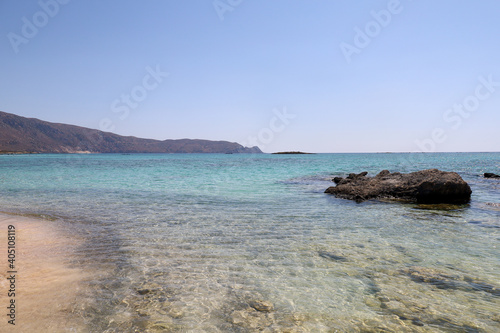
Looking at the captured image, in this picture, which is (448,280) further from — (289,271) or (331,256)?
(289,271)

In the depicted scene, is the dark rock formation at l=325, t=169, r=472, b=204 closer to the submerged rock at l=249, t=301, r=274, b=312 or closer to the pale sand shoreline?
the submerged rock at l=249, t=301, r=274, b=312

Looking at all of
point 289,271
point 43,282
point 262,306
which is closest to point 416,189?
point 289,271

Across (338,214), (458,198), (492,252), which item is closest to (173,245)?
(338,214)

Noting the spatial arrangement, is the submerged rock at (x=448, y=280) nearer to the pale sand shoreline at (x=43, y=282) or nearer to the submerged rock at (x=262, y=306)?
the submerged rock at (x=262, y=306)

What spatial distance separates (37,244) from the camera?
6906mm

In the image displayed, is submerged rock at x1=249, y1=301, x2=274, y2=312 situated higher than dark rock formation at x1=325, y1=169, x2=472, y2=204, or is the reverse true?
dark rock formation at x1=325, y1=169, x2=472, y2=204

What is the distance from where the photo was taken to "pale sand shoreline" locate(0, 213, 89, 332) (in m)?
3.58

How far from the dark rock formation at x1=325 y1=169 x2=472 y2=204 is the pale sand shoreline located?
1238 centimetres

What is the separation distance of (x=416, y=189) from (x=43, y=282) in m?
14.8

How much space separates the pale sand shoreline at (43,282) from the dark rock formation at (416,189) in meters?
12.4

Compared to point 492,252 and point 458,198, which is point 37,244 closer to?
point 492,252

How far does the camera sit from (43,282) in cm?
475

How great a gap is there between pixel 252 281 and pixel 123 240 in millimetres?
4059

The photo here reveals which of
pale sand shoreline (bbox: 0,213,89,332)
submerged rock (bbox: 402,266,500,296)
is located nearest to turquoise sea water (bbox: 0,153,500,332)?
submerged rock (bbox: 402,266,500,296)
